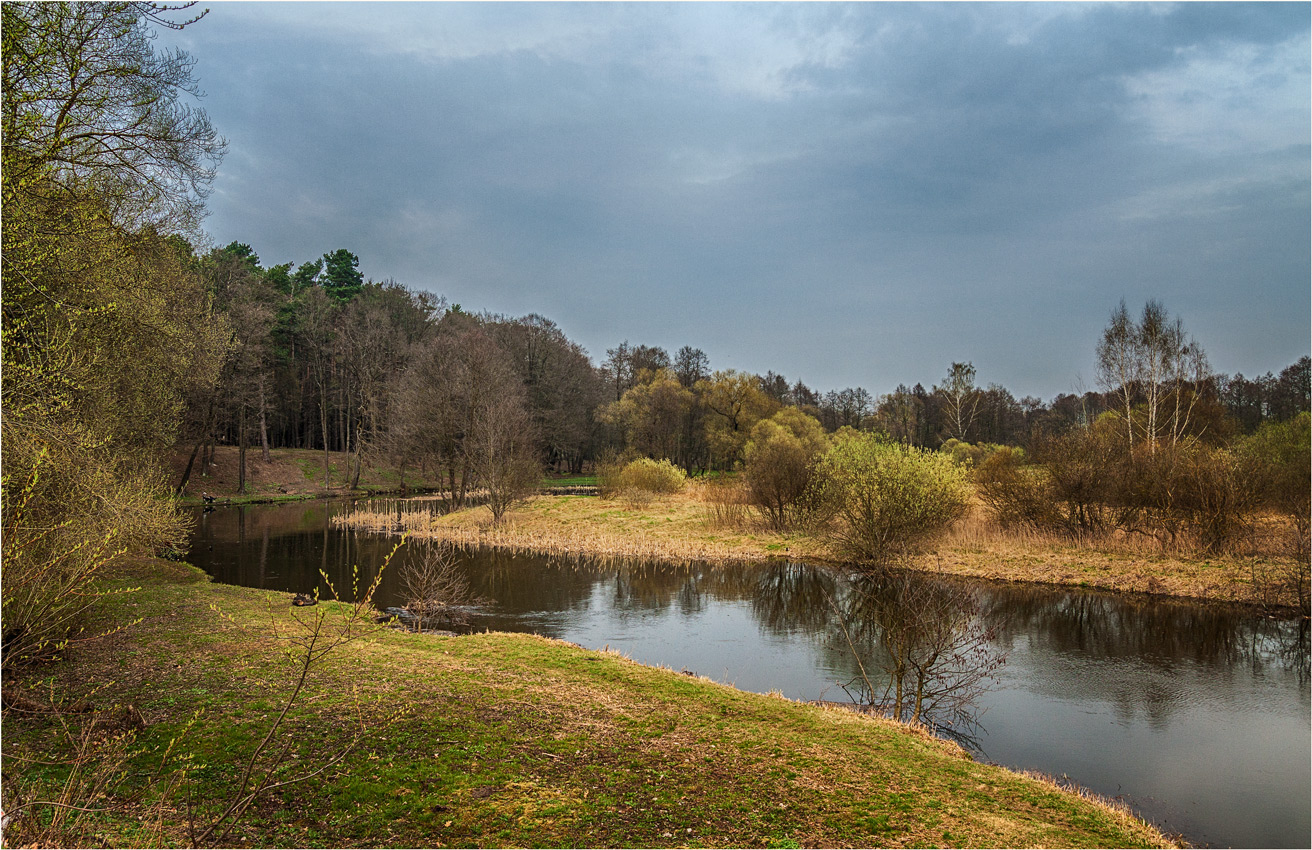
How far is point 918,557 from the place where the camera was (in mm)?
20297

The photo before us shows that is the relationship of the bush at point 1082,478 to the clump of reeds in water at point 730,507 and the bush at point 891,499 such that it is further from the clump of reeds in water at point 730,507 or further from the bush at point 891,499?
the clump of reeds in water at point 730,507

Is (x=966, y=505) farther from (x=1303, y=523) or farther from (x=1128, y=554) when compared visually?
(x=1303, y=523)

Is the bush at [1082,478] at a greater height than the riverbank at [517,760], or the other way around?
the bush at [1082,478]

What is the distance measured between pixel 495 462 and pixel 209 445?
77.9 feet

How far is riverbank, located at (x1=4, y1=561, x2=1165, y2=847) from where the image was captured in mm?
4781

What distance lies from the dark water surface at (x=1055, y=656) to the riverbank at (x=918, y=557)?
99cm

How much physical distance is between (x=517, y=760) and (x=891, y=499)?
1522 centimetres

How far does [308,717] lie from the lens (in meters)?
6.53

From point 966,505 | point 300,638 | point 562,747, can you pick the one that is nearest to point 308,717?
point 562,747

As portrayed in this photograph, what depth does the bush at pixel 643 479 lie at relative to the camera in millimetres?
35406

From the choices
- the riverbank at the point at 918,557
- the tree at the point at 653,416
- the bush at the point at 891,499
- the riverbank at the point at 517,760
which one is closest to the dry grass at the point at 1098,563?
the riverbank at the point at 918,557

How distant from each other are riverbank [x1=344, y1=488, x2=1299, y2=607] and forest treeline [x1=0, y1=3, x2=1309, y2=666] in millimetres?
2234

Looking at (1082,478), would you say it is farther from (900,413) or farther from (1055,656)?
(900,413)

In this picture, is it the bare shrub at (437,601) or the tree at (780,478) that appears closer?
the bare shrub at (437,601)
